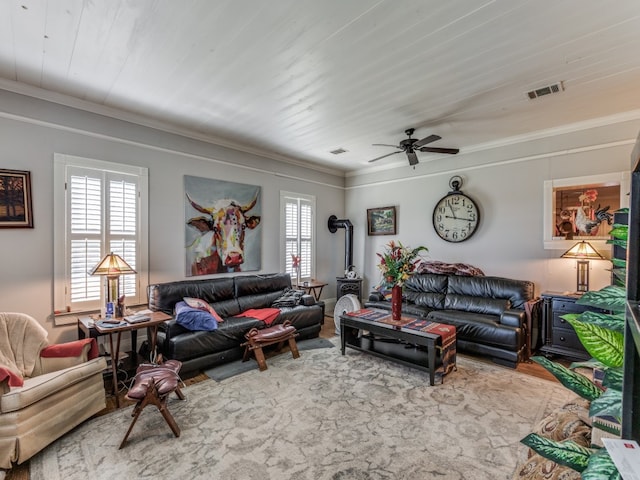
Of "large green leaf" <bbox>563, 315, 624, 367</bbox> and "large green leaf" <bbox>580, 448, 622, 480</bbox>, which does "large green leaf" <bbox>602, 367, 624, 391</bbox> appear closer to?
"large green leaf" <bbox>563, 315, 624, 367</bbox>

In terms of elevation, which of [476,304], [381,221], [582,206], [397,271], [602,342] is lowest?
[476,304]

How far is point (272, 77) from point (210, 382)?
309 cm

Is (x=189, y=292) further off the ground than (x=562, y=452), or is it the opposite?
(x=562, y=452)

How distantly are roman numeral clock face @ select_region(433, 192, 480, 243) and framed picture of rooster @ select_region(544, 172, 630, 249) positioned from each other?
0.96 meters

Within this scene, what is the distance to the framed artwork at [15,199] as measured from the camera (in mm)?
2996

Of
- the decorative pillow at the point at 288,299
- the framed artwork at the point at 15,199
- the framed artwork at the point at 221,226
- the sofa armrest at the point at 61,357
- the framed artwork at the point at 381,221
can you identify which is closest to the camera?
the sofa armrest at the point at 61,357

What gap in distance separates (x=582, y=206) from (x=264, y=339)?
434 centimetres

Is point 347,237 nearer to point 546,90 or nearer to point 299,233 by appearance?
point 299,233

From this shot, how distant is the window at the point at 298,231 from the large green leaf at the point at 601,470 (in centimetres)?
512

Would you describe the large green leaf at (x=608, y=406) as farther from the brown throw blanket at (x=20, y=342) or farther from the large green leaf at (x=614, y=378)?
the brown throw blanket at (x=20, y=342)

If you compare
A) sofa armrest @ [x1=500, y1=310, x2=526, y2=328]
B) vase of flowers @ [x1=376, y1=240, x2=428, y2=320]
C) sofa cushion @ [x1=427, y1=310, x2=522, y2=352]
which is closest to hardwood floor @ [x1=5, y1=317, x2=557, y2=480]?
sofa cushion @ [x1=427, y1=310, x2=522, y2=352]

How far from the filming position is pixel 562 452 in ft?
2.56

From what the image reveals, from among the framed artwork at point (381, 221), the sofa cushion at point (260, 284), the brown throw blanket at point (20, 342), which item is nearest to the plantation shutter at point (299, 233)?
the sofa cushion at point (260, 284)

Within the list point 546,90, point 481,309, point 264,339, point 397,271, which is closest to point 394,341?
point 397,271
